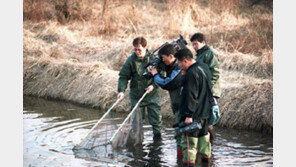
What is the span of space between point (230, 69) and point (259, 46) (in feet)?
6.38

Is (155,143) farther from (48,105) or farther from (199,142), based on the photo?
(48,105)

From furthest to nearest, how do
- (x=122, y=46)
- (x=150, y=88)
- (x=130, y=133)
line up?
(x=122, y=46)
(x=130, y=133)
(x=150, y=88)

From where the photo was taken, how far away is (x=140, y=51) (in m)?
6.83

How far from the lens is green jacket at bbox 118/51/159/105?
274 inches

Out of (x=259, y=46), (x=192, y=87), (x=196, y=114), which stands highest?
(x=259, y=46)

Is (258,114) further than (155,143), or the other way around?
(258,114)

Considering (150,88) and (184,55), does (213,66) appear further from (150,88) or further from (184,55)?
(184,55)

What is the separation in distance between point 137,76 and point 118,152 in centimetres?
133

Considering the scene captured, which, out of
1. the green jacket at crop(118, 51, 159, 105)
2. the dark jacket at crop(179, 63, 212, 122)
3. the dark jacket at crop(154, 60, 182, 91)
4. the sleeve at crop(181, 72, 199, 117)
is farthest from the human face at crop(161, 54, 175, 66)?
the sleeve at crop(181, 72, 199, 117)

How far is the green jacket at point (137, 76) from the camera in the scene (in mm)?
6949

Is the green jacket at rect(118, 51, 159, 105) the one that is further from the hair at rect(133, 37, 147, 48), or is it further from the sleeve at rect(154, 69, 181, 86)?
the sleeve at rect(154, 69, 181, 86)

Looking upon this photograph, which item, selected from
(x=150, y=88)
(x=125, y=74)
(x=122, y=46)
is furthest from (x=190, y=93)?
(x=122, y=46)

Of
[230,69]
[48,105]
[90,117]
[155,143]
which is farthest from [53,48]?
[155,143]

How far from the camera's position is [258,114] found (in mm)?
7977
